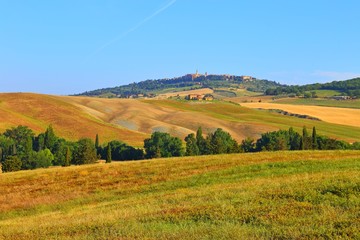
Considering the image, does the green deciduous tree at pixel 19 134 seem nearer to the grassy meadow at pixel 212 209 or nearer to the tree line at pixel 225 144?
the tree line at pixel 225 144

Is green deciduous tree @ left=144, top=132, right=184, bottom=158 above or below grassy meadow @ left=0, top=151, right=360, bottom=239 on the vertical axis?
below

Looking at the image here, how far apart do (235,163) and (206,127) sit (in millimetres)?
126851

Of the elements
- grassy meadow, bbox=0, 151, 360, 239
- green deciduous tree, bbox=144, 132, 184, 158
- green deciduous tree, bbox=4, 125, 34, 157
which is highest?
grassy meadow, bbox=0, 151, 360, 239

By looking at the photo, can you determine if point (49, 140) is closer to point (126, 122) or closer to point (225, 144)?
point (126, 122)

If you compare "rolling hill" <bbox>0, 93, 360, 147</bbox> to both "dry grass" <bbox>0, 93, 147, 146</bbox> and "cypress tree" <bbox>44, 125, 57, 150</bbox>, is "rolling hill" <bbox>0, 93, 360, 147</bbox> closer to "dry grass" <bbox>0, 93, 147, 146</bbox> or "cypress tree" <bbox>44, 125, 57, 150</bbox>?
"dry grass" <bbox>0, 93, 147, 146</bbox>

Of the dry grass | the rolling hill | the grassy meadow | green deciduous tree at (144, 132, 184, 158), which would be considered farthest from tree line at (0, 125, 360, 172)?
the grassy meadow

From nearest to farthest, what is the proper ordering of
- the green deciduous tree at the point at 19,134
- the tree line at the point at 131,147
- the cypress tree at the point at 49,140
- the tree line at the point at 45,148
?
the tree line at the point at 45,148 → the tree line at the point at 131,147 → the cypress tree at the point at 49,140 → the green deciduous tree at the point at 19,134

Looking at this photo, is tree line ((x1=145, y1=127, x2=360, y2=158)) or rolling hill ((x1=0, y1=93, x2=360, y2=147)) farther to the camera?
rolling hill ((x1=0, y1=93, x2=360, y2=147))

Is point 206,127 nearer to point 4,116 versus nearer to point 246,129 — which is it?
point 246,129

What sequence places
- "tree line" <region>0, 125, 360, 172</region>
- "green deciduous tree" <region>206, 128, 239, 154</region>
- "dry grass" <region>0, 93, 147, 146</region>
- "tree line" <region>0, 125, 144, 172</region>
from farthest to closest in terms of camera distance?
"dry grass" <region>0, 93, 147, 146</region>, "tree line" <region>0, 125, 360, 172</region>, "tree line" <region>0, 125, 144, 172</region>, "green deciduous tree" <region>206, 128, 239, 154</region>

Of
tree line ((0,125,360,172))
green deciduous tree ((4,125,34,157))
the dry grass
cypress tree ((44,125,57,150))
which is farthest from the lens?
the dry grass

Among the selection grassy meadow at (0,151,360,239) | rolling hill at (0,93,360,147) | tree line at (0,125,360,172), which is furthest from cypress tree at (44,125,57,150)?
grassy meadow at (0,151,360,239)

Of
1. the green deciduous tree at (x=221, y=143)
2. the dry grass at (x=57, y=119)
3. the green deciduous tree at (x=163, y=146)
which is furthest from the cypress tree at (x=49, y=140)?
the green deciduous tree at (x=221, y=143)

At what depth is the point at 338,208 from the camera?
17859 mm
